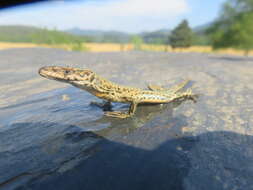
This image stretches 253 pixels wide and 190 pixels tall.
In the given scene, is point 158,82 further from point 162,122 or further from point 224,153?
point 224,153

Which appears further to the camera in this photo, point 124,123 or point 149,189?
point 124,123

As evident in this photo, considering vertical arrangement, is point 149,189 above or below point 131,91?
below

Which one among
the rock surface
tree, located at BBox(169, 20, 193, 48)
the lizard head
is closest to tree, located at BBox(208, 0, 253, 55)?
the rock surface

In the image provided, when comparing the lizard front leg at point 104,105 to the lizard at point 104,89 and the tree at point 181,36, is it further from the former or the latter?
the tree at point 181,36

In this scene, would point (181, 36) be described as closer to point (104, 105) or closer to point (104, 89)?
point (104, 105)

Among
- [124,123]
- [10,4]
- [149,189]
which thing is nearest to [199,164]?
[149,189]

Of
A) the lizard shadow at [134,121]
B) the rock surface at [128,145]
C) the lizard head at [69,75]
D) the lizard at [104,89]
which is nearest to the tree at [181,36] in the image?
the rock surface at [128,145]
